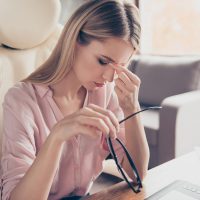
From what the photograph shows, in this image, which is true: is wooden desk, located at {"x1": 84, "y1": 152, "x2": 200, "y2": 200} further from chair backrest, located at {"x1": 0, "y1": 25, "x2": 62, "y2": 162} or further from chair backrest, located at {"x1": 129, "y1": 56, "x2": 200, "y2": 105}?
chair backrest, located at {"x1": 129, "y1": 56, "x2": 200, "y2": 105}

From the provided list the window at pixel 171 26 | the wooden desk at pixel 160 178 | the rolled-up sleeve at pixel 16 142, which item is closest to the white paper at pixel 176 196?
the wooden desk at pixel 160 178

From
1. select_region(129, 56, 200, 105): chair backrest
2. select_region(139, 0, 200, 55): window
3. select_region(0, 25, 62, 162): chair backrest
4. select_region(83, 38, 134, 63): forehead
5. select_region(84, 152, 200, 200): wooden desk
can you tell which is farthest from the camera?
select_region(139, 0, 200, 55): window

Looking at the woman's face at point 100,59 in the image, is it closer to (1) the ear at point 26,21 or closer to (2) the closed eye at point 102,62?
(2) the closed eye at point 102,62

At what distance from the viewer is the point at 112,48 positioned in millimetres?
859

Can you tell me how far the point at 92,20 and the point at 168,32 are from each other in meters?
2.37

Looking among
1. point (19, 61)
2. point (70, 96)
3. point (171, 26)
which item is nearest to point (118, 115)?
point (70, 96)

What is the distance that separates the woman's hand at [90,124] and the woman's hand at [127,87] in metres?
0.24

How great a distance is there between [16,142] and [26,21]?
45 cm

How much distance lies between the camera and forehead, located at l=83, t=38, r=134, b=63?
2.82 feet

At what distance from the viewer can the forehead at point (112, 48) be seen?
86cm

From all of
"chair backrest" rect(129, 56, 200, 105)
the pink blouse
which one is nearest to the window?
"chair backrest" rect(129, 56, 200, 105)

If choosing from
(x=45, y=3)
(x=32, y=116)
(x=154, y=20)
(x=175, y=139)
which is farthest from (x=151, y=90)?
(x=32, y=116)

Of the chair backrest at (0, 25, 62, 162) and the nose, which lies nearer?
the nose

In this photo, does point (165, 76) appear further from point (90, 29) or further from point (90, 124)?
point (90, 124)
